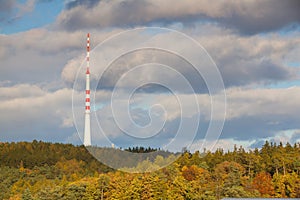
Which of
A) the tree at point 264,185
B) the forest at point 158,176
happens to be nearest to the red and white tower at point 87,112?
the forest at point 158,176

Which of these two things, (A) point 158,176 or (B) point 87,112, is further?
(B) point 87,112

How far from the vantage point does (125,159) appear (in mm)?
77375

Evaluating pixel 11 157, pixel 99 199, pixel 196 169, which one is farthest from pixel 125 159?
pixel 11 157

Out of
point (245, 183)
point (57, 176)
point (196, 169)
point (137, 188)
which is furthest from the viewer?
point (57, 176)

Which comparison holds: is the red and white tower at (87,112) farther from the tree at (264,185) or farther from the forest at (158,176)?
the tree at (264,185)

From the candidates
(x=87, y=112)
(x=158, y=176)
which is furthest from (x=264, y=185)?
(x=87, y=112)

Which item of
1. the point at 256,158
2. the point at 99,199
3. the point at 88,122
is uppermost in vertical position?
the point at 88,122

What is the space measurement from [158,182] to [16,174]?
101 ft

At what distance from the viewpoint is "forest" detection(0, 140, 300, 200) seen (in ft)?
196

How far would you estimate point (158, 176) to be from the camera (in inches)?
2466

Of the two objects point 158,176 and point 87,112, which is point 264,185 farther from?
point 87,112

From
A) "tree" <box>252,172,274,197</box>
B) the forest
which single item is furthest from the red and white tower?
"tree" <box>252,172,274,197</box>

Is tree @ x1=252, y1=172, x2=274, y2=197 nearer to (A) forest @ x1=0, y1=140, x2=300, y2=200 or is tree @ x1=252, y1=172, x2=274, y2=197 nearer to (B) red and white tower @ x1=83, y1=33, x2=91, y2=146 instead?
(A) forest @ x1=0, y1=140, x2=300, y2=200

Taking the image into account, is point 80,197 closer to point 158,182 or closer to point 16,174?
point 158,182
